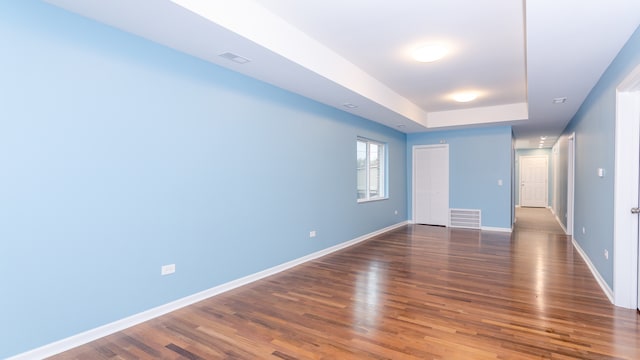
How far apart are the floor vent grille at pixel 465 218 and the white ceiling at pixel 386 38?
3.23 metres

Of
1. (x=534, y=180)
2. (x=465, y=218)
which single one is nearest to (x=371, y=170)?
(x=465, y=218)

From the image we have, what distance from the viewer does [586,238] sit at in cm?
470

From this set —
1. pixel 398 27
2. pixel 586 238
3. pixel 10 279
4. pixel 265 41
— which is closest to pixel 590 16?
pixel 398 27

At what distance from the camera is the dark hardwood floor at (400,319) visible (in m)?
2.34

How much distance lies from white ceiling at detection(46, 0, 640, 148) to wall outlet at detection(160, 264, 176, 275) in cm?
199

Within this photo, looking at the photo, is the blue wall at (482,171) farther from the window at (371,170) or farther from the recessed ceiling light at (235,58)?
the recessed ceiling light at (235,58)

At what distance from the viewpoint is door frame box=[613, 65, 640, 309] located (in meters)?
2.97

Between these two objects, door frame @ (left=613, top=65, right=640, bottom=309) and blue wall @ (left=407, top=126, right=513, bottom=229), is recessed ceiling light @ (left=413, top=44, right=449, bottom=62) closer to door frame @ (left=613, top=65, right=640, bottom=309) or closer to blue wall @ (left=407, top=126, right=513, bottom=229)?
door frame @ (left=613, top=65, right=640, bottom=309)

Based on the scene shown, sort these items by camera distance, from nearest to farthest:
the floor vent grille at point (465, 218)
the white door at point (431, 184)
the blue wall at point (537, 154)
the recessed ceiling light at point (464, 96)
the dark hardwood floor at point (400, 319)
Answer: the dark hardwood floor at point (400, 319) → the recessed ceiling light at point (464, 96) → the floor vent grille at point (465, 218) → the white door at point (431, 184) → the blue wall at point (537, 154)

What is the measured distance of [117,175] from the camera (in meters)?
2.65

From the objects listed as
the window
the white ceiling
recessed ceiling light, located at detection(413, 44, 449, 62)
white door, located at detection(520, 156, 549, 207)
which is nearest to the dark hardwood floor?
the window

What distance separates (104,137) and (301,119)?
2.60 m

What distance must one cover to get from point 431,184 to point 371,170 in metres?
2.03

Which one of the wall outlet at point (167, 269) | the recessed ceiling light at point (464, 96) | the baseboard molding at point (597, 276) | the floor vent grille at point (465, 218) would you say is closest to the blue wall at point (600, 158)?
the baseboard molding at point (597, 276)
